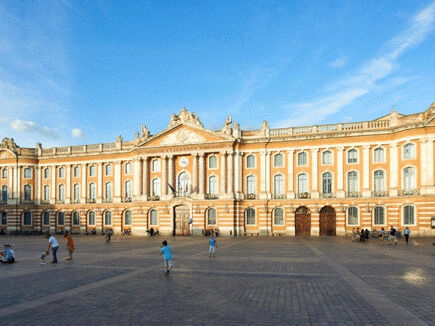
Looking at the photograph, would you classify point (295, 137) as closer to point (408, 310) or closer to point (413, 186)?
point (413, 186)

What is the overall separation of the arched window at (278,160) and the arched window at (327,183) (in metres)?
6.03

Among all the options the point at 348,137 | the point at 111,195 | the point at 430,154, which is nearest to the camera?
the point at 430,154

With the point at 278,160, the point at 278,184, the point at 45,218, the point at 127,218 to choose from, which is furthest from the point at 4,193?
the point at 278,160

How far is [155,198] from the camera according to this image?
180 ft

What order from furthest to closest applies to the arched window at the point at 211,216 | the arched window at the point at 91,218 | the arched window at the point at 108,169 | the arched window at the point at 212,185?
1. the arched window at the point at 91,218
2. the arched window at the point at 108,169
3. the arched window at the point at 212,185
4. the arched window at the point at 211,216

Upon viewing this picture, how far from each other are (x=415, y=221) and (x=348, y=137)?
43.1 feet

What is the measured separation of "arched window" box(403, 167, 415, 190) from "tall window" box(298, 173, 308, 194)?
1218 centimetres

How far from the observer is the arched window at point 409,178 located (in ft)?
146

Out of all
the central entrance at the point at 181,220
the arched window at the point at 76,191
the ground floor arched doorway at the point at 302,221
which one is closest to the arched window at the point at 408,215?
the ground floor arched doorway at the point at 302,221

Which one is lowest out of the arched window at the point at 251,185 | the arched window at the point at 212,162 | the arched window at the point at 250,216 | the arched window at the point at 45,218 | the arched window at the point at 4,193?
the arched window at the point at 45,218

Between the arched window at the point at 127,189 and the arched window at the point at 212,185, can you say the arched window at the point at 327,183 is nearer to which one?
the arched window at the point at 212,185

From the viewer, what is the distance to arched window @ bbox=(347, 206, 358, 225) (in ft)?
156

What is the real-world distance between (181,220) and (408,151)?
105 ft

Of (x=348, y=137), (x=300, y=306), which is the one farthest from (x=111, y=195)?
(x=300, y=306)
